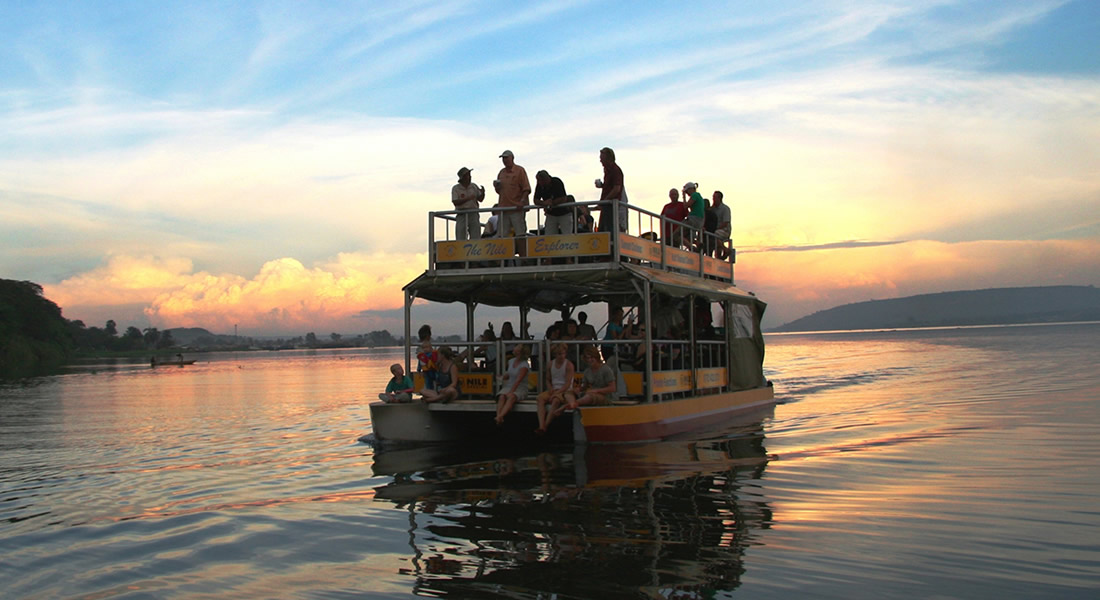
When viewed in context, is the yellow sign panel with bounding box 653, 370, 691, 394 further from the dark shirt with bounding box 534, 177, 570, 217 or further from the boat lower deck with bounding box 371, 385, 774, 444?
the dark shirt with bounding box 534, 177, 570, 217

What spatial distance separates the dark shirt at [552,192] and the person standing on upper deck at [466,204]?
51.0 inches

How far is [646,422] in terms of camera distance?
49.7ft

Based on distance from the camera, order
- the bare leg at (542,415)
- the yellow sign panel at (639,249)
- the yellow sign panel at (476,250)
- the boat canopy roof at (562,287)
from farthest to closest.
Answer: the yellow sign panel at (476,250), the yellow sign panel at (639,249), the boat canopy roof at (562,287), the bare leg at (542,415)

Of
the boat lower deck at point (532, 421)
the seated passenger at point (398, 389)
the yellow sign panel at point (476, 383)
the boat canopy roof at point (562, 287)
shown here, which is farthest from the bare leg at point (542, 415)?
the seated passenger at point (398, 389)

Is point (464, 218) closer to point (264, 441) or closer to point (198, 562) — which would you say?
point (264, 441)

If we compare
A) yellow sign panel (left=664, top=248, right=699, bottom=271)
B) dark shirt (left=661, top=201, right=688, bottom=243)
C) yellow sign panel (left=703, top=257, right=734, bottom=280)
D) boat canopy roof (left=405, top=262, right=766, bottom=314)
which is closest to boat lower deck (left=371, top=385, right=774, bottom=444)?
boat canopy roof (left=405, top=262, right=766, bottom=314)

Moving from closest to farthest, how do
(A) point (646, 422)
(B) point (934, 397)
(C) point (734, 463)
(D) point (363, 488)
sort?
(D) point (363, 488) < (C) point (734, 463) < (A) point (646, 422) < (B) point (934, 397)

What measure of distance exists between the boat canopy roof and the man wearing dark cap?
100 cm

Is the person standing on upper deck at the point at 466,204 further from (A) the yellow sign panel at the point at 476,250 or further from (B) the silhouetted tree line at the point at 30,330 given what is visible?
(B) the silhouetted tree line at the point at 30,330

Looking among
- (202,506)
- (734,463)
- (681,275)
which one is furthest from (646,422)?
(202,506)

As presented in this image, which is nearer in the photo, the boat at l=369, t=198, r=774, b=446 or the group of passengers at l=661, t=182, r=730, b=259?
the boat at l=369, t=198, r=774, b=446

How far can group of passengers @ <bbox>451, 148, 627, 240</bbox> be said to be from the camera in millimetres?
15945

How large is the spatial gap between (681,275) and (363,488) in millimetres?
8552

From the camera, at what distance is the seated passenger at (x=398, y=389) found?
54.6ft
